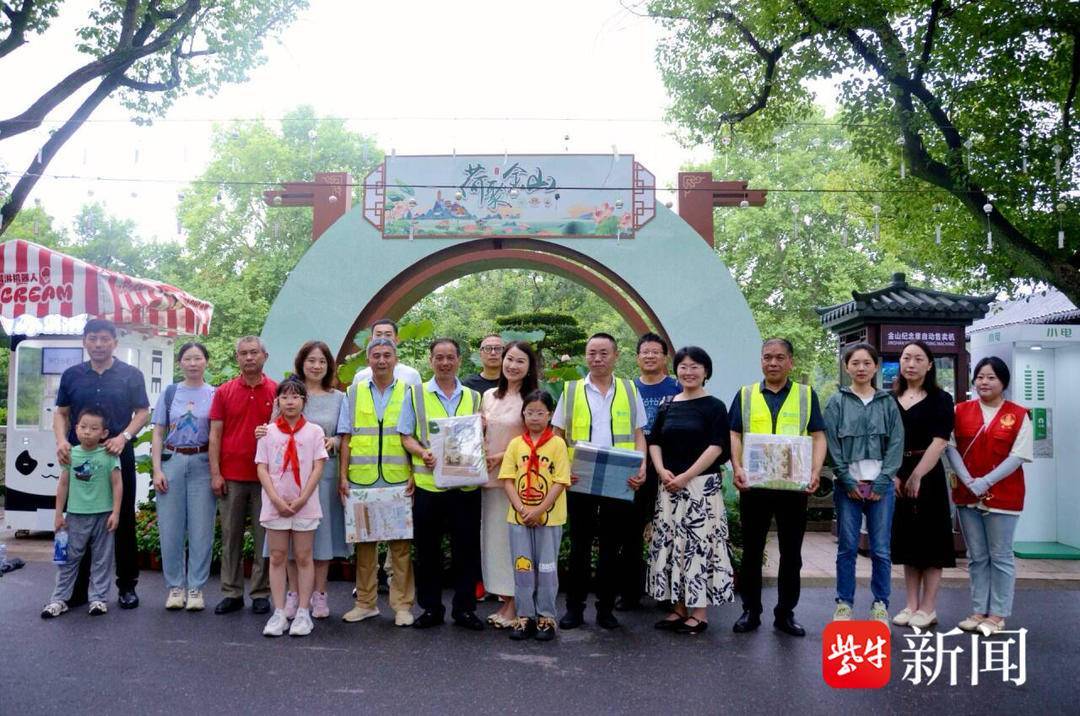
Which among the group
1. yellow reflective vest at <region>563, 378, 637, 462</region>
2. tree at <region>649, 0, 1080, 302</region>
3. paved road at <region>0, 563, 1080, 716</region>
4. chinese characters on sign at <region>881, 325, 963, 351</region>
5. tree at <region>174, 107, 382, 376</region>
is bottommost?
paved road at <region>0, 563, 1080, 716</region>

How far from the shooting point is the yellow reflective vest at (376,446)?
4363mm

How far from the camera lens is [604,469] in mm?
4301

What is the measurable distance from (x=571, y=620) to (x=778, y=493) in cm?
129

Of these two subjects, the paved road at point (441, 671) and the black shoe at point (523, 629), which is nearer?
the paved road at point (441, 671)

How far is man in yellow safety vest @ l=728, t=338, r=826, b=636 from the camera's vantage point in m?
4.34

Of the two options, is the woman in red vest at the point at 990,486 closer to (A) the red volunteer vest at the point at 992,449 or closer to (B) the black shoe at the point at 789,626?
(A) the red volunteer vest at the point at 992,449

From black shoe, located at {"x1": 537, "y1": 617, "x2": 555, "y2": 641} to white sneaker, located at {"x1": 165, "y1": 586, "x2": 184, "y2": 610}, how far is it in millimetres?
2134

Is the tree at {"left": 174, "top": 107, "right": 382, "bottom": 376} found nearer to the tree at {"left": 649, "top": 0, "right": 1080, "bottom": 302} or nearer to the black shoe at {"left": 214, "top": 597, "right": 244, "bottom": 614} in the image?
the tree at {"left": 649, "top": 0, "right": 1080, "bottom": 302}

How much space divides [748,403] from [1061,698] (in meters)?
1.87

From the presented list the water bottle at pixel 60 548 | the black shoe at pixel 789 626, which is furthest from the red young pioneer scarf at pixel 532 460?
the water bottle at pixel 60 548

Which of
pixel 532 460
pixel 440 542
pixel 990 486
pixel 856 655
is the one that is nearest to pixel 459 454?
pixel 532 460

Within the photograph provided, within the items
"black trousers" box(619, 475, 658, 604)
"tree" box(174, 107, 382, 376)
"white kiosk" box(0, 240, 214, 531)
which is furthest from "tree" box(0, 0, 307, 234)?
"tree" box(174, 107, 382, 376)

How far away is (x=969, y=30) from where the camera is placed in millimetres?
7262

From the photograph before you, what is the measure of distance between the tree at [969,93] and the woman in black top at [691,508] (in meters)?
4.81
